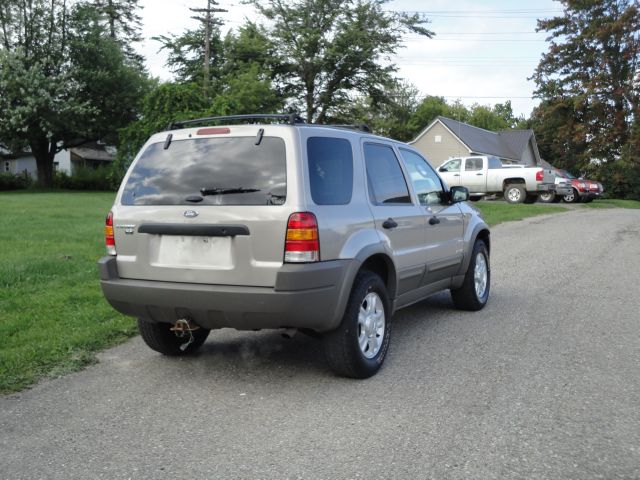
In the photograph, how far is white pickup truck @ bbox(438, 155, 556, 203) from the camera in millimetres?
27859

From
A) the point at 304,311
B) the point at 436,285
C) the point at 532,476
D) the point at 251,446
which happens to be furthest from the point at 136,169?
the point at 532,476

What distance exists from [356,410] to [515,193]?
25.4 m

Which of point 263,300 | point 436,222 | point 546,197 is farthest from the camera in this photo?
point 546,197

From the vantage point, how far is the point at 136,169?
5055 mm

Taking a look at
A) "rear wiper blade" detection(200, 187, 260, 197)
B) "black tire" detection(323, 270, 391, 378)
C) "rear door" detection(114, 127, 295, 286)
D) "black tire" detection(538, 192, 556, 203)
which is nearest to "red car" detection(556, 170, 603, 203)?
"black tire" detection(538, 192, 556, 203)

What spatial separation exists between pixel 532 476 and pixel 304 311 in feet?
5.74

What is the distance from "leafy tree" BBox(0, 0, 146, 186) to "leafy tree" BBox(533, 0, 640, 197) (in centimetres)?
3198

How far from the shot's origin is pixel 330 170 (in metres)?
4.84

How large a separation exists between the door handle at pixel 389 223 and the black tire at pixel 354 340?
1.51 ft

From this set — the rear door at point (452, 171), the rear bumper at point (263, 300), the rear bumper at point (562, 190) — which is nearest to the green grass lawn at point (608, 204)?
the rear bumper at point (562, 190)

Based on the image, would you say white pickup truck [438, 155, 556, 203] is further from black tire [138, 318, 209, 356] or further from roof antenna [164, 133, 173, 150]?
roof antenna [164, 133, 173, 150]

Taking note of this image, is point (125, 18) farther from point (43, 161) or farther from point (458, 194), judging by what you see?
point (458, 194)

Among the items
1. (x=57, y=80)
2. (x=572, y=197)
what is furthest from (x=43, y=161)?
(x=572, y=197)

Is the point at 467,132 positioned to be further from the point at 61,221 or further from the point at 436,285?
the point at 436,285
